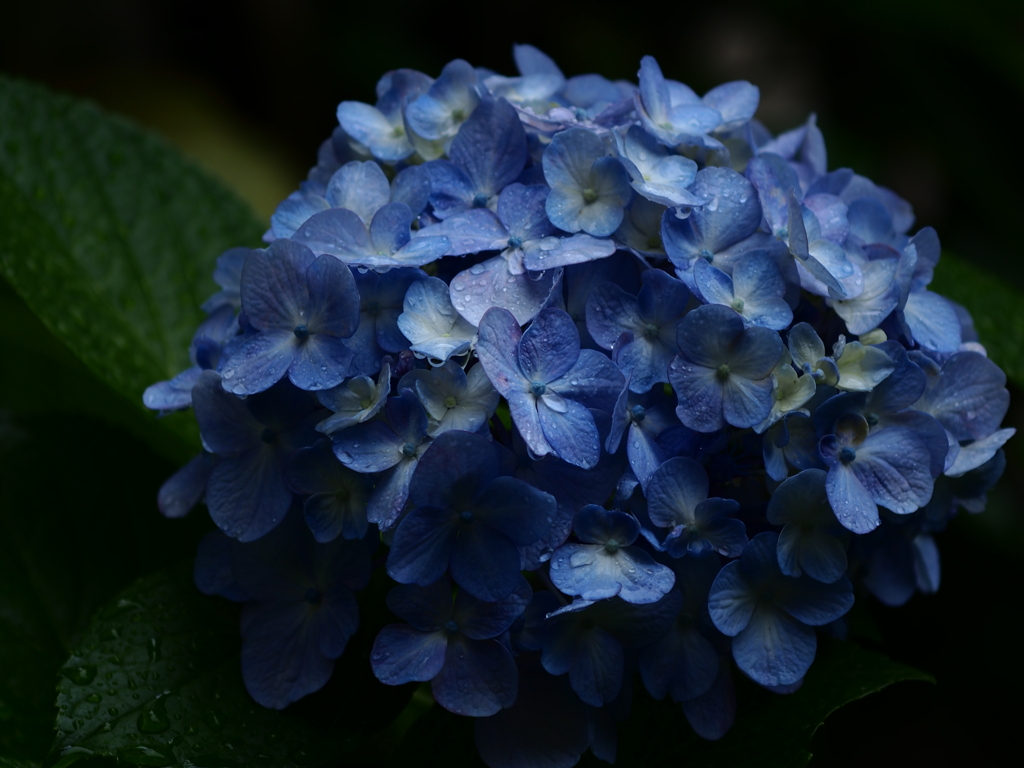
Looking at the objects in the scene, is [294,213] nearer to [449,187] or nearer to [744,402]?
[449,187]

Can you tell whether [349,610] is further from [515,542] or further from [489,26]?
[489,26]

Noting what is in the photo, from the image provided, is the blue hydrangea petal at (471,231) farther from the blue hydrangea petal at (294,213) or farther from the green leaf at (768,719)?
the green leaf at (768,719)

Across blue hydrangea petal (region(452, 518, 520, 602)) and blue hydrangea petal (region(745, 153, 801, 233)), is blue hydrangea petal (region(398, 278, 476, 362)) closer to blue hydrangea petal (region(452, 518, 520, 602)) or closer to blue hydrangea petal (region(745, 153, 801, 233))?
blue hydrangea petal (region(452, 518, 520, 602))

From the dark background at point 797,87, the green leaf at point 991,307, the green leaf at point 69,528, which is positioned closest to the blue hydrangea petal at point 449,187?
the green leaf at point 69,528

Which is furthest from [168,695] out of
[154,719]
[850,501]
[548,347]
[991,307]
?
[991,307]

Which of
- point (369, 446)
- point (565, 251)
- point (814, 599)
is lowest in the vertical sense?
point (814, 599)

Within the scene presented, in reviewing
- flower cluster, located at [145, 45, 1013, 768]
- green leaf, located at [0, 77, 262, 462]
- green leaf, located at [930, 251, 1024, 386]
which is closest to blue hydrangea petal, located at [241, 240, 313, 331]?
flower cluster, located at [145, 45, 1013, 768]
